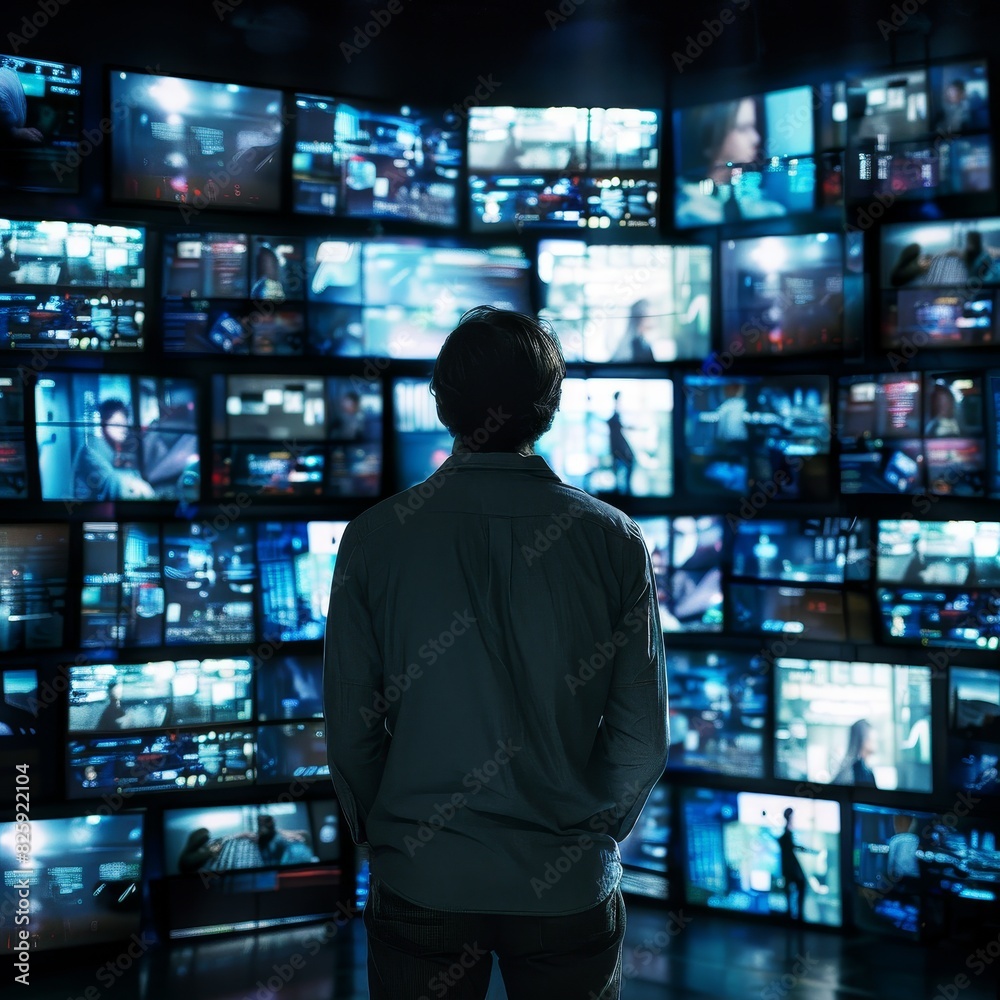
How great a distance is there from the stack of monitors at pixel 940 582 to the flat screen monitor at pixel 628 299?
2.84 feet

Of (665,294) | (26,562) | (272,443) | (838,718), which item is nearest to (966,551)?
(838,718)

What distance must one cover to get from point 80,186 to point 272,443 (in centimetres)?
93

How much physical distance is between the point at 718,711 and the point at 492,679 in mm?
2137

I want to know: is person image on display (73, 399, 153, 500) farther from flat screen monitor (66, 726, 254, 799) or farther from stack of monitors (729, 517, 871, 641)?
stack of monitors (729, 517, 871, 641)

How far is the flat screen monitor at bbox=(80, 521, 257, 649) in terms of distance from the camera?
300 centimetres

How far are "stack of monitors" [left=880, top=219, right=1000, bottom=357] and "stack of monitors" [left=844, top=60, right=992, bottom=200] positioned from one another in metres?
0.12

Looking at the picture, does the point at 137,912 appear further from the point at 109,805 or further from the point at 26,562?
the point at 26,562

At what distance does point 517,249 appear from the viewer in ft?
10.8

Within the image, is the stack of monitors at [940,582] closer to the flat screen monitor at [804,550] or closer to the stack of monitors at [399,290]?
the flat screen monitor at [804,550]

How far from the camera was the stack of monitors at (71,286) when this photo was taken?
9.52 ft

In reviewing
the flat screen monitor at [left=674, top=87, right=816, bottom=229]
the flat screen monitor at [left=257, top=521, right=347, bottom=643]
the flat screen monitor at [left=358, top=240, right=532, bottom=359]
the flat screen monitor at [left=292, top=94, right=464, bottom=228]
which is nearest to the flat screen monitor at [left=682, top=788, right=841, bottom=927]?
the flat screen monitor at [left=257, top=521, right=347, bottom=643]

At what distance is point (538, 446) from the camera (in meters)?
3.28

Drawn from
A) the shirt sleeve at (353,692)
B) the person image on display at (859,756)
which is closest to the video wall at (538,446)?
the person image on display at (859,756)

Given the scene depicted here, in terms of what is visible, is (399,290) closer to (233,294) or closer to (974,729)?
(233,294)
